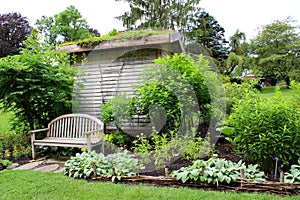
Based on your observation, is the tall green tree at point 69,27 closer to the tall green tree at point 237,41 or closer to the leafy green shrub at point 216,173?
the tall green tree at point 237,41

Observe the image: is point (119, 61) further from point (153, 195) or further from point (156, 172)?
point (153, 195)

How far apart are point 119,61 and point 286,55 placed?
786 inches

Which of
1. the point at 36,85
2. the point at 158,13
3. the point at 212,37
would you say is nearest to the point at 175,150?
the point at 36,85

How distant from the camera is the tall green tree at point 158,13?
13.8 metres

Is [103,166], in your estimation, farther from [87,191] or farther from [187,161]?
[187,161]

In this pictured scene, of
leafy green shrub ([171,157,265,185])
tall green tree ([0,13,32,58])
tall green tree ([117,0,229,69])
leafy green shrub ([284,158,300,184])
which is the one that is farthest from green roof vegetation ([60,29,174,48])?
tall green tree ([0,13,32,58])

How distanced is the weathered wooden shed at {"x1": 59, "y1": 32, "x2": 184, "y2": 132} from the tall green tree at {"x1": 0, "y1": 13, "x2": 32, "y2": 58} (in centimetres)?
Answer: 1510

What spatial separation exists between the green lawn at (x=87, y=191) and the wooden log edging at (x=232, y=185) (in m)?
0.11

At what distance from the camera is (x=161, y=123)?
437cm

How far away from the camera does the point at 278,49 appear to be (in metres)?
21.4

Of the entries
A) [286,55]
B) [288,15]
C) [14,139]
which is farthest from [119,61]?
[288,15]

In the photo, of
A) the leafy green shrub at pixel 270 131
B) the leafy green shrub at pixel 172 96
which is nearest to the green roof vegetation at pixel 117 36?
the leafy green shrub at pixel 172 96

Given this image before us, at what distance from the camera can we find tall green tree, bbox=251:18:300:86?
66.7 ft

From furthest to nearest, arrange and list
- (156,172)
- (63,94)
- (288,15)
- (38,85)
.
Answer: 1. (288,15)
2. (63,94)
3. (38,85)
4. (156,172)
